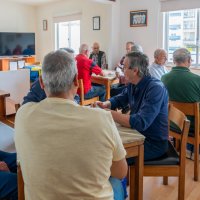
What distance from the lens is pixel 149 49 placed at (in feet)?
17.7

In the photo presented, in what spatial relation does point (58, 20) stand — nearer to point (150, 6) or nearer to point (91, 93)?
point (150, 6)

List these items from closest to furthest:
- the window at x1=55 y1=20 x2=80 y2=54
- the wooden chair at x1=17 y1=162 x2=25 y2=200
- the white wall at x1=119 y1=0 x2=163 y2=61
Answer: the wooden chair at x1=17 y1=162 x2=25 y2=200 < the white wall at x1=119 y1=0 x2=163 y2=61 < the window at x1=55 y1=20 x2=80 y2=54

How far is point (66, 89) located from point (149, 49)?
15.1ft

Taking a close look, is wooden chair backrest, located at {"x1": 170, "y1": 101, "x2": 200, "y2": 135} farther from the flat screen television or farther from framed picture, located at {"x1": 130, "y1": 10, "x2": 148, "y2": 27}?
the flat screen television

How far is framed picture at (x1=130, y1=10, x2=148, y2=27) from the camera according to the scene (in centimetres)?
537

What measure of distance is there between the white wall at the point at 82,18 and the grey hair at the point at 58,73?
16.1 ft

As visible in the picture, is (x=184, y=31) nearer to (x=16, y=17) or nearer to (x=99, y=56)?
(x=99, y=56)

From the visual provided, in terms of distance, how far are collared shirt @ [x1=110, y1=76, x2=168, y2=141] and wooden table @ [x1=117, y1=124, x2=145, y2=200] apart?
0.09 m

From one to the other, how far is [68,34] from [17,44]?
155cm

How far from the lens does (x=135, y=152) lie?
1.59 m

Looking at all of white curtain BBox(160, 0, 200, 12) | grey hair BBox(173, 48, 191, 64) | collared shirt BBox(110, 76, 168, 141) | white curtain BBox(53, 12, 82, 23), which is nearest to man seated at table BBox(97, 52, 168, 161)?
collared shirt BBox(110, 76, 168, 141)

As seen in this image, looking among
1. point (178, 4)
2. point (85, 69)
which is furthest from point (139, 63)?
point (178, 4)

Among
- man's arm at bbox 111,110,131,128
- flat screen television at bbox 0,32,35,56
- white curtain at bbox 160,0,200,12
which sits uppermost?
white curtain at bbox 160,0,200,12

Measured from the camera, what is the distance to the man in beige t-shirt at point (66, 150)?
3.04 ft
